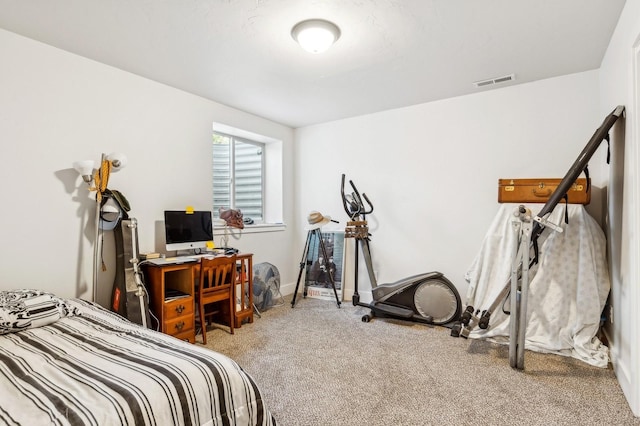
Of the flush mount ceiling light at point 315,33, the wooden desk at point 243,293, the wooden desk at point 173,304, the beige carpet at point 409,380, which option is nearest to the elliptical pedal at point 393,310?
the beige carpet at point 409,380

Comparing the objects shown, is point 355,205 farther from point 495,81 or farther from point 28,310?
point 28,310

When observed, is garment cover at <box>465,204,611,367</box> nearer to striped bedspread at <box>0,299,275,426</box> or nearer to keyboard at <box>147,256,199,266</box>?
striped bedspread at <box>0,299,275,426</box>

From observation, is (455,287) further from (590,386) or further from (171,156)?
(171,156)

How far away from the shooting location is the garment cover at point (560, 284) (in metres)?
2.56

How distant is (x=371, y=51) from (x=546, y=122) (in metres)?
1.91

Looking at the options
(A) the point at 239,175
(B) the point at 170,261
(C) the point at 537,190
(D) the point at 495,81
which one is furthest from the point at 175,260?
(D) the point at 495,81

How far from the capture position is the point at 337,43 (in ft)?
8.21

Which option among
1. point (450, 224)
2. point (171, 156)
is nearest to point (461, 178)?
point (450, 224)

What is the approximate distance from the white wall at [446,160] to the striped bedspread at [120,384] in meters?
2.88

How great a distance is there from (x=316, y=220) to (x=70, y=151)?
2550 mm

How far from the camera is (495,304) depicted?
2717mm

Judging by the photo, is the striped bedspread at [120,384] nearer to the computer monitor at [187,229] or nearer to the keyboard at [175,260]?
the keyboard at [175,260]

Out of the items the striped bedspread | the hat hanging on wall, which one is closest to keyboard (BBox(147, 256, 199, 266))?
the hat hanging on wall

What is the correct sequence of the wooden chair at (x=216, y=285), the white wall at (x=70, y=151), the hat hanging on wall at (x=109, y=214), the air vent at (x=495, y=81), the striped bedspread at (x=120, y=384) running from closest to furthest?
the striped bedspread at (x=120, y=384) < the white wall at (x=70, y=151) < the hat hanging on wall at (x=109, y=214) < the wooden chair at (x=216, y=285) < the air vent at (x=495, y=81)
